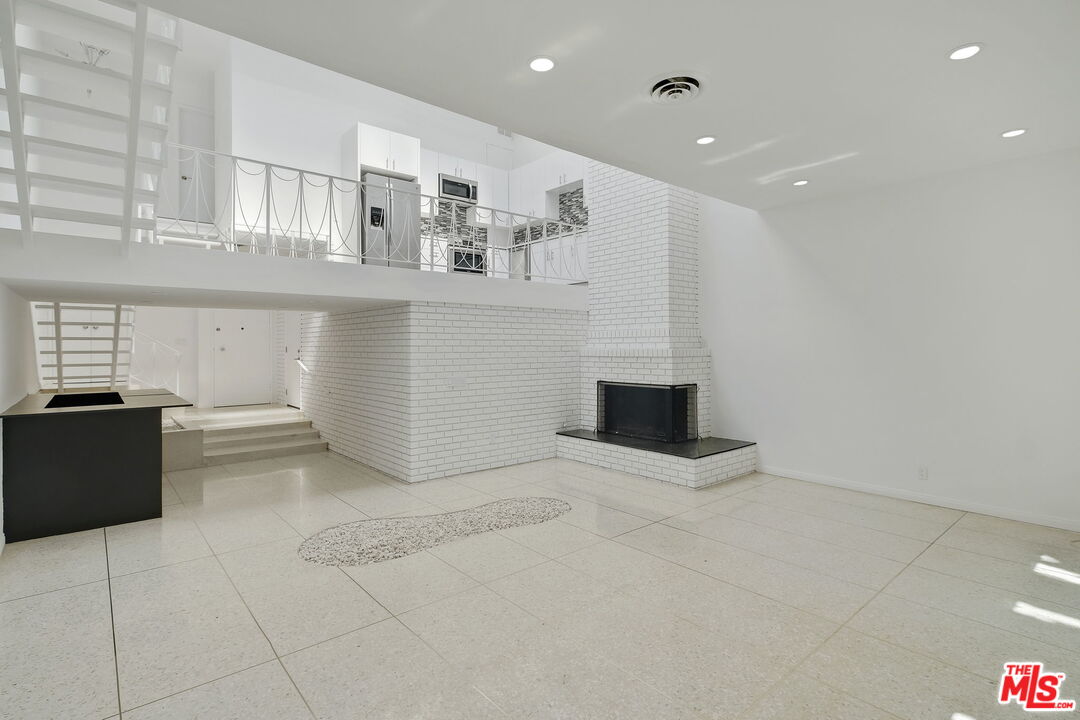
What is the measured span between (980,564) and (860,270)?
2.72m

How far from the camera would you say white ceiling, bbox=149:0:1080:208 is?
2.27m

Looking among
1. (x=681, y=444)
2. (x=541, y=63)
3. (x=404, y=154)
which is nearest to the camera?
(x=541, y=63)

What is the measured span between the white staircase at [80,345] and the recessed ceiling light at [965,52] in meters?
6.98

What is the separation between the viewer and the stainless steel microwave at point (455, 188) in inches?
356

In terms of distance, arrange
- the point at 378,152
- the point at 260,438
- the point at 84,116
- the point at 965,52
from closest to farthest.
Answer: the point at 965,52
the point at 84,116
the point at 260,438
the point at 378,152

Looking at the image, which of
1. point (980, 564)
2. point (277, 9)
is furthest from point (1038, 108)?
point (277, 9)

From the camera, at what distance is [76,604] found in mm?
2822

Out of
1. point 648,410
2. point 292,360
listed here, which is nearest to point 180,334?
point 292,360

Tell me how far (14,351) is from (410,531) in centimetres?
394

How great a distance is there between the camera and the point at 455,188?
9.12 meters

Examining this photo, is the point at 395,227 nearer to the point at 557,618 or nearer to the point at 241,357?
the point at 241,357

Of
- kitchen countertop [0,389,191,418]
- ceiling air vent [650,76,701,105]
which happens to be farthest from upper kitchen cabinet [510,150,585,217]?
kitchen countertop [0,389,191,418]

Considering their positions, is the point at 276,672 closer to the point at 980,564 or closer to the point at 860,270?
the point at 980,564
